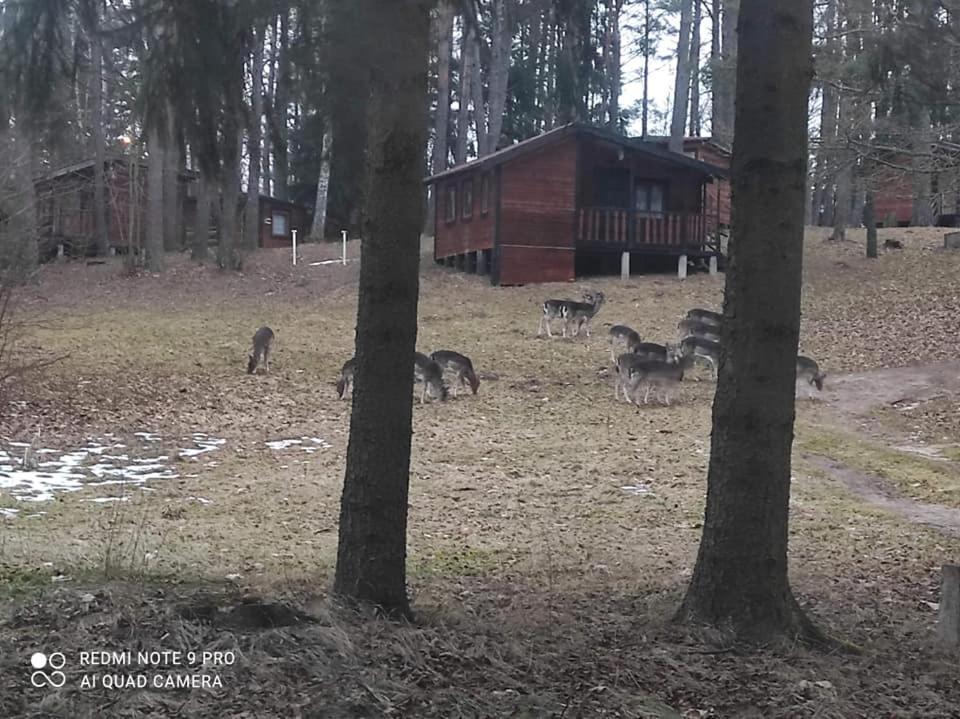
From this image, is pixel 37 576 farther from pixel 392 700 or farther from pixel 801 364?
pixel 801 364

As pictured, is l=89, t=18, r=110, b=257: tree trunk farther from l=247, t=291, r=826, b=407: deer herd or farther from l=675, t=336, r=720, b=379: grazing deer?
l=675, t=336, r=720, b=379: grazing deer

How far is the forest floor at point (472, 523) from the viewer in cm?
454

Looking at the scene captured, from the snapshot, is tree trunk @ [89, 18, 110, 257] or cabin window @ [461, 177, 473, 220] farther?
cabin window @ [461, 177, 473, 220]

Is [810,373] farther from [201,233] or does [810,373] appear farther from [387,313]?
[201,233]

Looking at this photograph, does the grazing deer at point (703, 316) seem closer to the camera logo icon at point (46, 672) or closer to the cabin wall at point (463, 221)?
the cabin wall at point (463, 221)

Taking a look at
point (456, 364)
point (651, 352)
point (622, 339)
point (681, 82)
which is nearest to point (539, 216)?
point (622, 339)

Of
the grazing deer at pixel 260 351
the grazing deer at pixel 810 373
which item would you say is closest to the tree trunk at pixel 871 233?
the grazing deer at pixel 810 373

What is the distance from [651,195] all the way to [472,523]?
2565cm

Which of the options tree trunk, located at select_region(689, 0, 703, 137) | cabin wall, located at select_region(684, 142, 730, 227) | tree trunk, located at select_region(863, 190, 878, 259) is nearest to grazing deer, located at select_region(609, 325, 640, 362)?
tree trunk, located at select_region(863, 190, 878, 259)

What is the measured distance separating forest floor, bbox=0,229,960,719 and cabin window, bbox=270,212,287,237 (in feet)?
76.8

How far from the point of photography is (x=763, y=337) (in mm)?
5480

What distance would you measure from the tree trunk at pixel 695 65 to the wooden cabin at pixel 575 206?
1090 cm

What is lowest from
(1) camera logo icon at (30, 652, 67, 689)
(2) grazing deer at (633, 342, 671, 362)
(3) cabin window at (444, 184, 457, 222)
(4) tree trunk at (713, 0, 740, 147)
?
(1) camera logo icon at (30, 652, 67, 689)

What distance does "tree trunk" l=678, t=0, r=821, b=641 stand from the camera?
18.0 ft
